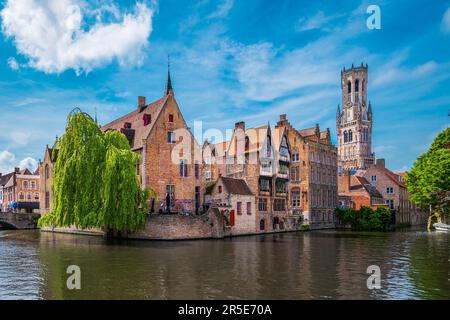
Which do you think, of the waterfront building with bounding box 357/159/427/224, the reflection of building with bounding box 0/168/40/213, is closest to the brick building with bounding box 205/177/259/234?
the waterfront building with bounding box 357/159/427/224

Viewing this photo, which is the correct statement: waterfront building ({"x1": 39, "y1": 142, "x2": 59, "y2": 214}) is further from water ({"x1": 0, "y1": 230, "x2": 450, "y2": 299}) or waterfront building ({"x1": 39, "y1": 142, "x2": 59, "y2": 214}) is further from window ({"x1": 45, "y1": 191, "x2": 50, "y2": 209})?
water ({"x1": 0, "y1": 230, "x2": 450, "y2": 299})

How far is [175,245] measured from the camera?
3678 cm

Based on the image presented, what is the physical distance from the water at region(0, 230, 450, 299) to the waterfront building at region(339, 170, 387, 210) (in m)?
36.2

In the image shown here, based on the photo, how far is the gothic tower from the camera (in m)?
168

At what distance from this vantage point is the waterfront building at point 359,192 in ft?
233

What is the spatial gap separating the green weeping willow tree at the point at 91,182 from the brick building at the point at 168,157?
24.5 ft

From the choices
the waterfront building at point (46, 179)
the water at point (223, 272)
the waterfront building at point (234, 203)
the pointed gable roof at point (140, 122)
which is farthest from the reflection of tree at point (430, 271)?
the waterfront building at point (46, 179)

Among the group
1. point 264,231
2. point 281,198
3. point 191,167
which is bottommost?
point 264,231

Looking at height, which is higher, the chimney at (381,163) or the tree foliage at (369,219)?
the chimney at (381,163)

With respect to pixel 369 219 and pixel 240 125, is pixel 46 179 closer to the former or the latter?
pixel 240 125

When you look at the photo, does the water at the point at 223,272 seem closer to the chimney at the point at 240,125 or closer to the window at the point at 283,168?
the window at the point at 283,168
